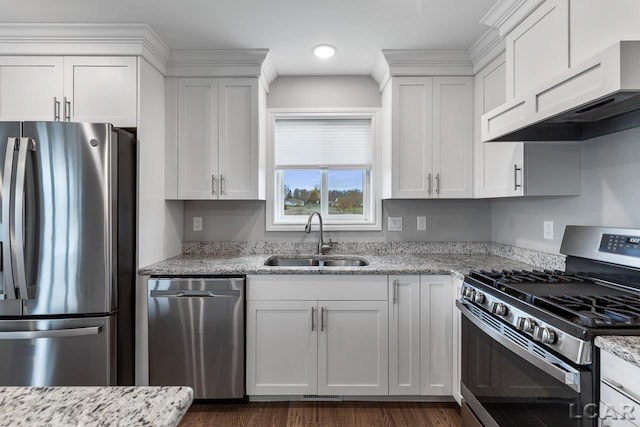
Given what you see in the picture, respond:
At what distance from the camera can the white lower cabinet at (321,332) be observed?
2152 millimetres

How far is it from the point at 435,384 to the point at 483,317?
88 centimetres

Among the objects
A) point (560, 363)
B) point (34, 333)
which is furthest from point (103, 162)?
point (560, 363)

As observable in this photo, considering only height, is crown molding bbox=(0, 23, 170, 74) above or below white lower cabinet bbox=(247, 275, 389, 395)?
above

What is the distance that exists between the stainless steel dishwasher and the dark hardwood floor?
5.4 inches

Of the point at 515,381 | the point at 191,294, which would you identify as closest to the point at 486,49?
the point at 515,381

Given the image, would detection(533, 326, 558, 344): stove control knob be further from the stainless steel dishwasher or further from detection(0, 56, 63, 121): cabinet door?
detection(0, 56, 63, 121): cabinet door

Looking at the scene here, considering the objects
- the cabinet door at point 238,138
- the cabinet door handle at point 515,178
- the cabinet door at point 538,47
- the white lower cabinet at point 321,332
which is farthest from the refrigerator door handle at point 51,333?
the cabinet door at point 538,47

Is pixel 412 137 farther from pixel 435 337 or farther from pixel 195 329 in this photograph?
pixel 195 329

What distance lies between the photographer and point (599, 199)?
1747mm

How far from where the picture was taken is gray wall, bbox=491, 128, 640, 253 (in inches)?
61.5

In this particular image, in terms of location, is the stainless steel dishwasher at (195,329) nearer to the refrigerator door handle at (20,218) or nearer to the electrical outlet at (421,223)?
the refrigerator door handle at (20,218)

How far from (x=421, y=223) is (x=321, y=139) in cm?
112

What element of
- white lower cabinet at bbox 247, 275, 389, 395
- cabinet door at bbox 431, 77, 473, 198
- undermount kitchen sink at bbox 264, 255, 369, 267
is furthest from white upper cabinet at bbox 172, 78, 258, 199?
cabinet door at bbox 431, 77, 473, 198

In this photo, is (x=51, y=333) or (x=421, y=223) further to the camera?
(x=421, y=223)
